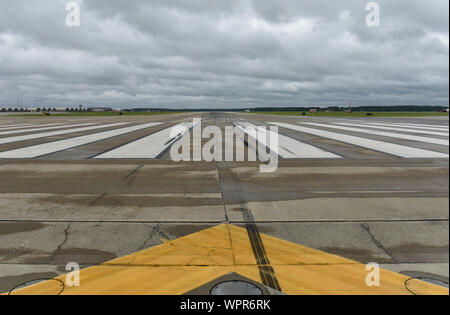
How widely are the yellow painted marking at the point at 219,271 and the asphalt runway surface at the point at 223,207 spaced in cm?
21

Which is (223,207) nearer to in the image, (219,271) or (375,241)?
(219,271)

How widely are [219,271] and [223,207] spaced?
8.46 ft

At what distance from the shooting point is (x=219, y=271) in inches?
152

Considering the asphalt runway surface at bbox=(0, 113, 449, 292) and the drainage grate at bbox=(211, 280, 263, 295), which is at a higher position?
the asphalt runway surface at bbox=(0, 113, 449, 292)

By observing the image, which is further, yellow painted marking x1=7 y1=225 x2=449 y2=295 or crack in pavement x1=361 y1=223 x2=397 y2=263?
crack in pavement x1=361 y1=223 x2=397 y2=263

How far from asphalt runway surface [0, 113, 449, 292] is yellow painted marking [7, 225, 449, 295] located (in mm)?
214

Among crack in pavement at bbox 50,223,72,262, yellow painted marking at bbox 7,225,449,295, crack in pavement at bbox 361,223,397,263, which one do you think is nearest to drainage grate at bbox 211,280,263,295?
yellow painted marking at bbox 7,225,449,295

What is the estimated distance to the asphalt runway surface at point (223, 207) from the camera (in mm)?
4230

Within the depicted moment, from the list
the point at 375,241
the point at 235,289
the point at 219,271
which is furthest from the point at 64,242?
the point at 375,241

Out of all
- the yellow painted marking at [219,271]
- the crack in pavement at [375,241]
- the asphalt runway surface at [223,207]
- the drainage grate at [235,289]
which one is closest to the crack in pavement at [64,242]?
the asphalt runway surface at [223,207]

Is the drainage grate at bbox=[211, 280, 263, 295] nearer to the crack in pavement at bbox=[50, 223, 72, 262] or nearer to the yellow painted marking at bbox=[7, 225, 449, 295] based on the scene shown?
the yellow painted marking at bbox=[7, 225, 449, 295]

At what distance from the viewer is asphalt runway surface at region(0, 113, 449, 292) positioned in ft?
13.9
